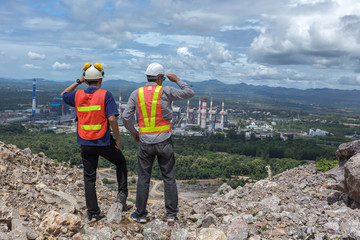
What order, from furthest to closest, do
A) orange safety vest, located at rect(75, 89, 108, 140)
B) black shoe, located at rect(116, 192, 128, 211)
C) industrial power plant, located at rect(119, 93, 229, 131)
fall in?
1. industrial power plant, located at rect(119, 93, 229, 131)
2. black shoe, located at rect(116, 192, 128, 211)
3. orange safety vest, located at rect(75, 89, 108, 140)

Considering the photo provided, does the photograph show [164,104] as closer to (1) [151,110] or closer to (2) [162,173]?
(1) [151,110]

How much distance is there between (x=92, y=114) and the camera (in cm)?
Result: 324

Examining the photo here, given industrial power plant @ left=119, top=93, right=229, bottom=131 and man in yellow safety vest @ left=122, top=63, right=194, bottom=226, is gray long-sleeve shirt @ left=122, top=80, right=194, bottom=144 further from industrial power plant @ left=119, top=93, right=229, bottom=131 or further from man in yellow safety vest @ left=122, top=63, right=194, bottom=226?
industrial power plant @ left=119, top=93, right=229, bottom=131

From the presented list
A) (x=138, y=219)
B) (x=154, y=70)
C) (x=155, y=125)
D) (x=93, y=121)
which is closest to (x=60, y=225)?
(x=138, y=219)

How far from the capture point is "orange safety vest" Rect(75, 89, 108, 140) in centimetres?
322

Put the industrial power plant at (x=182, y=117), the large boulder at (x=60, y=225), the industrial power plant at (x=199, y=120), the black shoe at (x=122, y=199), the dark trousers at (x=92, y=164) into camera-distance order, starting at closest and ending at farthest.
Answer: the large boulder at (x=60, y=225), the dark trousers at (x=92, y=164), the black shoe at (x=122, y=199), the industrial power plant at (x=182, y=117), the industrial power plant at (x=199, y=120)

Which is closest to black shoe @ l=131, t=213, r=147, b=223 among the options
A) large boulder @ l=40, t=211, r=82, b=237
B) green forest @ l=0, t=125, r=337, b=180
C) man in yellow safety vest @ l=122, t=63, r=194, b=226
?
man in yellow safety vest @ l=122, t=63, r=194, b=226

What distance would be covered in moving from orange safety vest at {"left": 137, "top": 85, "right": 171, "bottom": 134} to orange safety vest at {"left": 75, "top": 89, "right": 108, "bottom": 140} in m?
0.39

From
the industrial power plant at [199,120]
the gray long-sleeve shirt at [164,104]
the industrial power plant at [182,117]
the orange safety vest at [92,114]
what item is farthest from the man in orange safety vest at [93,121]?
the industrial power plant at [199,120]

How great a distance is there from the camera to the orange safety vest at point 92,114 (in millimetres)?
3219

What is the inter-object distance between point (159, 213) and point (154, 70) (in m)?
1.82

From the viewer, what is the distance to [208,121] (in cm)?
8200

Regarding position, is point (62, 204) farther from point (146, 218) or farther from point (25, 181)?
point (146, 218)

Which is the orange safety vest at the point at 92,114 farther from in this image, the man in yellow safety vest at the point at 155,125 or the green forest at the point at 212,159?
the green forest at the point at 212,159
